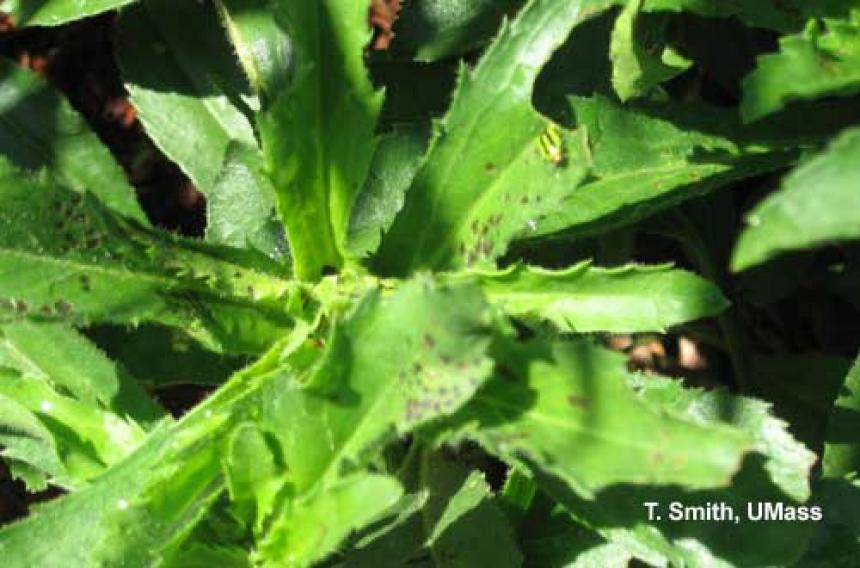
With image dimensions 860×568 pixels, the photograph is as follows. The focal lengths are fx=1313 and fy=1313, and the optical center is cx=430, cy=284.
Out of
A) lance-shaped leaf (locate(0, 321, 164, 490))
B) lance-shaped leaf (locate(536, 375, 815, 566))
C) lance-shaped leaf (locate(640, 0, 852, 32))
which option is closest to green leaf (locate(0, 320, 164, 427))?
lance-shaped leaf (locate(0, 321, 164, 490))

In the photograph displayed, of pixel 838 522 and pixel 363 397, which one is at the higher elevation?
pixel 363 397

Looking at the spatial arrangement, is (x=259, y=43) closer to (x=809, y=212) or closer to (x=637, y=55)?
(x=637, y=55)

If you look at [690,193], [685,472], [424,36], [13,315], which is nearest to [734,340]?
[690,193]

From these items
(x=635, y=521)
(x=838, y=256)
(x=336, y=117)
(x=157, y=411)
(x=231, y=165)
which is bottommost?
(x=838, y=256)

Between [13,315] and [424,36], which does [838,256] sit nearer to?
[424,36]

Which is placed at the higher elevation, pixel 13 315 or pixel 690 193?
pixel 13 315

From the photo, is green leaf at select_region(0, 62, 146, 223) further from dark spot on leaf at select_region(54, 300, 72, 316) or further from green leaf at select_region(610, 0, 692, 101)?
green leaf at select_region(610, 0, 692, 101)

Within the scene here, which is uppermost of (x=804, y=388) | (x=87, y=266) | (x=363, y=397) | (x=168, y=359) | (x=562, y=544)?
(x=87, y=266)

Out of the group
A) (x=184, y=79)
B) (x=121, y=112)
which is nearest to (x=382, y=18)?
(x=121, y=112)
